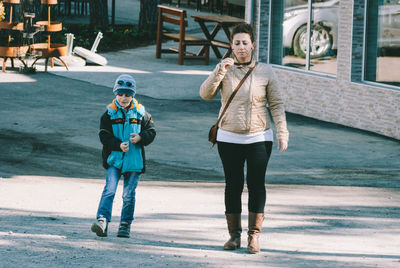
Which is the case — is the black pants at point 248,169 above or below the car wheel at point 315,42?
below

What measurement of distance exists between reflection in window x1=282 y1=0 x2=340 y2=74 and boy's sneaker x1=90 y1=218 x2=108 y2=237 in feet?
29.3

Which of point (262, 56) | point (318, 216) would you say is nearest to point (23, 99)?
point (262, 56)

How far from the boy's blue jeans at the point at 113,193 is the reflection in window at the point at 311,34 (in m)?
8.72

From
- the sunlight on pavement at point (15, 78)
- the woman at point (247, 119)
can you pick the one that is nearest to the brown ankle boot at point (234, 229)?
the woman at point (247, 119)

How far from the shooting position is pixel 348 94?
14.0 metres

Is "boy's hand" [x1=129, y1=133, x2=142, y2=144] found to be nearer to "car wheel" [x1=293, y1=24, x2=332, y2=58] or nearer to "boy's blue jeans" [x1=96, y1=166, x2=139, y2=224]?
"boy's blue jeans" [x1=96, y1=166, x2=139, y2=224]

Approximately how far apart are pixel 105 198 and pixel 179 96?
406 inches

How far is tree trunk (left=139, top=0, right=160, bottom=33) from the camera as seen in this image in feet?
87.7

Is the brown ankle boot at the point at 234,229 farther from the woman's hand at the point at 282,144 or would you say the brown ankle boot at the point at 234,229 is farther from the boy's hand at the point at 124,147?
the boy's hand at the point at 124,147

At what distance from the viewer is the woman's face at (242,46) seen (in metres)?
5.83

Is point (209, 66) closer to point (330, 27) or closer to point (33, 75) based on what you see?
point (33, 75)

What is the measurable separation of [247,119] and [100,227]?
1422 millimetres

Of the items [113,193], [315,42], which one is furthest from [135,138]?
[315,42]

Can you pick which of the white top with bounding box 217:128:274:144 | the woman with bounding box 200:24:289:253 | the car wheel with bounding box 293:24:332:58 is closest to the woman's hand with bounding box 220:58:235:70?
the woman with bounding box 200:24:289:253
